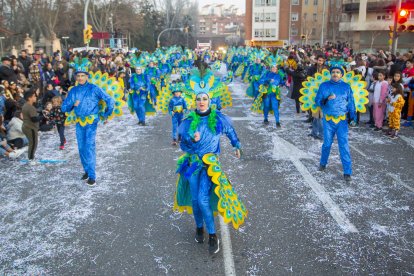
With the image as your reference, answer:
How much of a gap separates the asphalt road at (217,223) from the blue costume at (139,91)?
2.82 m

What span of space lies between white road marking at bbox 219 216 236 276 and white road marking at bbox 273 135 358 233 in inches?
60.6

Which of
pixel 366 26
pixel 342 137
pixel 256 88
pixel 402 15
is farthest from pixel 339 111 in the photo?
pixel 366 26

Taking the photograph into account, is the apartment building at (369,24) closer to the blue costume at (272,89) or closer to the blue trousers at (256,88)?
the blue trousers at (256,88)

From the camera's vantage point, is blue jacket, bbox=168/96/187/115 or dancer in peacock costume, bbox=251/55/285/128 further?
dancer in peacock costume, bbox=251/55/285/128

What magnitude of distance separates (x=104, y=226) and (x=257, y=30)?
64522 mm

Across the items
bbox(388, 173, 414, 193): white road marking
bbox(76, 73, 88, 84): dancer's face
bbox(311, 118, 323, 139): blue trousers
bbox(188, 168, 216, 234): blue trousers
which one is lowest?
bbox(388, 173, 414, 193): white road marking

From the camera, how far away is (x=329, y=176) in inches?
284

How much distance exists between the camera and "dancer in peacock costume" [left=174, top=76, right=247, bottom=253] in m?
4.46

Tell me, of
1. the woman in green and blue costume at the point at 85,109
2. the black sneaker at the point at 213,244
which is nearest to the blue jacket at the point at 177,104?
the woman in green and blue costume at the point at 85,109

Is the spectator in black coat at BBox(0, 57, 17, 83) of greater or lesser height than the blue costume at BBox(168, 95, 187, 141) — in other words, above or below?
above

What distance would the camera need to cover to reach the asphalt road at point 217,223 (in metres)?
4.41

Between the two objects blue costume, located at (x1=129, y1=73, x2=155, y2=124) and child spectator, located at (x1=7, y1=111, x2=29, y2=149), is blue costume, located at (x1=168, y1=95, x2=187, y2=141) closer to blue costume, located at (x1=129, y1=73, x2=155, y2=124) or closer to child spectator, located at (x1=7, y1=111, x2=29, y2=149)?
blue costume, located at (x1=129, y1=73, x2=155, y2=124)

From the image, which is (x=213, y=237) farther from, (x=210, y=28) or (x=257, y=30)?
(x=210, y=28)

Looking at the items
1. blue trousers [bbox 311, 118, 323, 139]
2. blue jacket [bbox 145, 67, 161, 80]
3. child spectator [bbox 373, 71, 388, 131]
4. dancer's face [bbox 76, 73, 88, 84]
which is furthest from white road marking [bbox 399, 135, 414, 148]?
blue jacket [bbox 145, 67, 161, 80]
